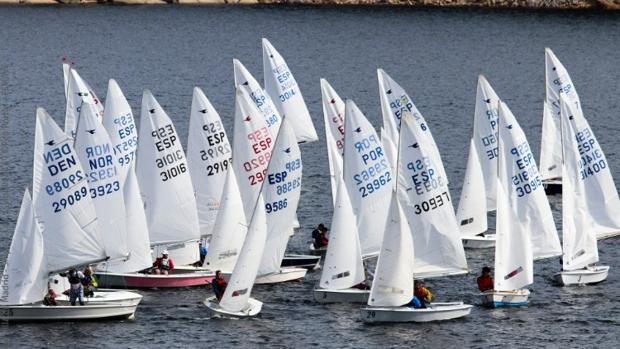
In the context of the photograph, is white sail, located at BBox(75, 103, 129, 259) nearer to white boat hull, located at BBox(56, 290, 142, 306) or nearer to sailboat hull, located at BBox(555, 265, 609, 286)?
white boat hull, located at BBox(56, 290, 142, 306)

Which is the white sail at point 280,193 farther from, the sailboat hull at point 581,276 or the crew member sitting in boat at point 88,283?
the sailboat hull at point 581,276

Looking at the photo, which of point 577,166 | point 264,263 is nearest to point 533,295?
point 577,166

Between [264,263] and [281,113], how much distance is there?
22.1m

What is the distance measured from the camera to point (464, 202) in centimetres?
8850

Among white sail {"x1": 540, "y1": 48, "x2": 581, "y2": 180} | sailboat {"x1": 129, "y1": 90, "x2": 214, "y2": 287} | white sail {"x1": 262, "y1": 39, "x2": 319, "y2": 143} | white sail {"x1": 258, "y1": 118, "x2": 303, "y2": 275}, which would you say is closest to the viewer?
white sail {"x1": 258, "y1": 118, "x2": 303, "y2": 275}

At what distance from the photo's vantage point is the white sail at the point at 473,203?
87.5 m

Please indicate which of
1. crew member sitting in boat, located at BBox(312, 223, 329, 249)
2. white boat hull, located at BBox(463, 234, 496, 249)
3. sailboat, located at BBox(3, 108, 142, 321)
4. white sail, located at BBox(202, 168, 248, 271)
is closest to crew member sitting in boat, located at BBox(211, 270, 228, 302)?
sailboat, located at BBox(3, 108, 142, 321)

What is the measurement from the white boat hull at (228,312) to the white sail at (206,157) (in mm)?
10293

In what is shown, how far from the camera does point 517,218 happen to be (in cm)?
7725

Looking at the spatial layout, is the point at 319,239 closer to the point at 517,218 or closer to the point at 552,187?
the point at 517,218

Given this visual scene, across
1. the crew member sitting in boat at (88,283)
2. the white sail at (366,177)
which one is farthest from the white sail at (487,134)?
the crew member sitting in boat at (88,283)

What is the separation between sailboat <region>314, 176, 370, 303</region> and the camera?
75.2m

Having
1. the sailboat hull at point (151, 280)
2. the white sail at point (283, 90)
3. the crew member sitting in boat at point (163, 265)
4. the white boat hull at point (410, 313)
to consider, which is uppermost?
the white sail at point (283, 90)

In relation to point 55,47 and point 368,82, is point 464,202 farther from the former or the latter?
point 55,47
